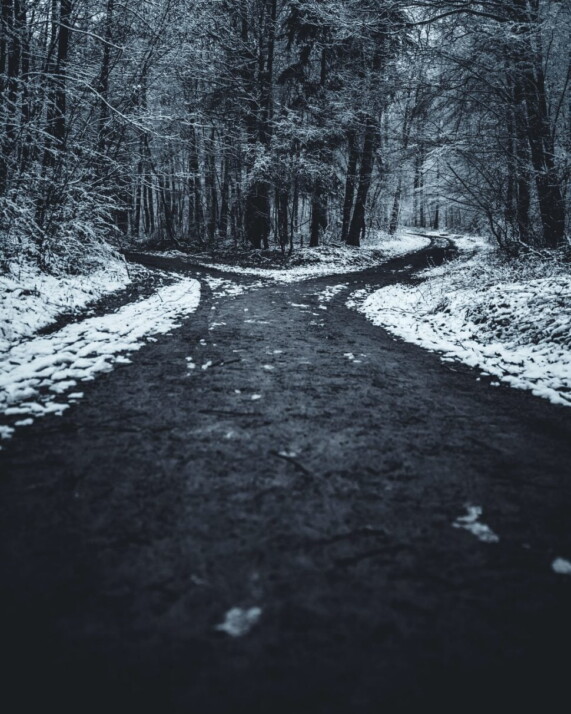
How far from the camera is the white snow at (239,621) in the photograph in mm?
1424

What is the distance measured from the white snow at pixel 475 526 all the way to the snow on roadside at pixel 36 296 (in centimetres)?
515

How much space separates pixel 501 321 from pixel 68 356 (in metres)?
6.16

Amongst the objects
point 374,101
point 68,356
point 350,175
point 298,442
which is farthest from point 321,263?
point 298,442

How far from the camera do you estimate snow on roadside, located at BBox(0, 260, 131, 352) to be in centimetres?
543

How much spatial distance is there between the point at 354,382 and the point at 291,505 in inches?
86.8

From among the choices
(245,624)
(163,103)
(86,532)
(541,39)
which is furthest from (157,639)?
(163,103)

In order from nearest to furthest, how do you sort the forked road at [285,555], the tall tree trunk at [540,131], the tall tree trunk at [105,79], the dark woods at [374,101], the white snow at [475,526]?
the forked road at [285,555] < the white snow at [475,526] < the dark woods at [374,101] < the tall tree trunk at [540,131] < the tall tree trunk at [105,79]

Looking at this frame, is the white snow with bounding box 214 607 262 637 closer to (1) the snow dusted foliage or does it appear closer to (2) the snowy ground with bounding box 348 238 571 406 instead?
(2) the snowy ground with bounding box 348 238 571 406

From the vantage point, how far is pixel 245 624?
146cm

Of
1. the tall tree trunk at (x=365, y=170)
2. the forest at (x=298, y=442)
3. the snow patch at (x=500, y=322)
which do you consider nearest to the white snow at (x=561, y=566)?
the forest at (x=298, y=442)

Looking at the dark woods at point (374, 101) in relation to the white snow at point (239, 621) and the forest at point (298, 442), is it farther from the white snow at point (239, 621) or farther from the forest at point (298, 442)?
the white snow at point (239, 621)

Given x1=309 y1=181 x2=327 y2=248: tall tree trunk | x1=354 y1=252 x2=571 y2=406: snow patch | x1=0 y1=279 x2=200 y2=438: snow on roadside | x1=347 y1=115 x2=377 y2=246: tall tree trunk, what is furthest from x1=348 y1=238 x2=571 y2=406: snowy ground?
x1=347 y1=115 x2=377 y2=246: tall tree trunk

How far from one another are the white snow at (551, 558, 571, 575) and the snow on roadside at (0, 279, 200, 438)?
337cm

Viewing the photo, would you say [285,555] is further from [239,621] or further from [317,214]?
[317,214]
